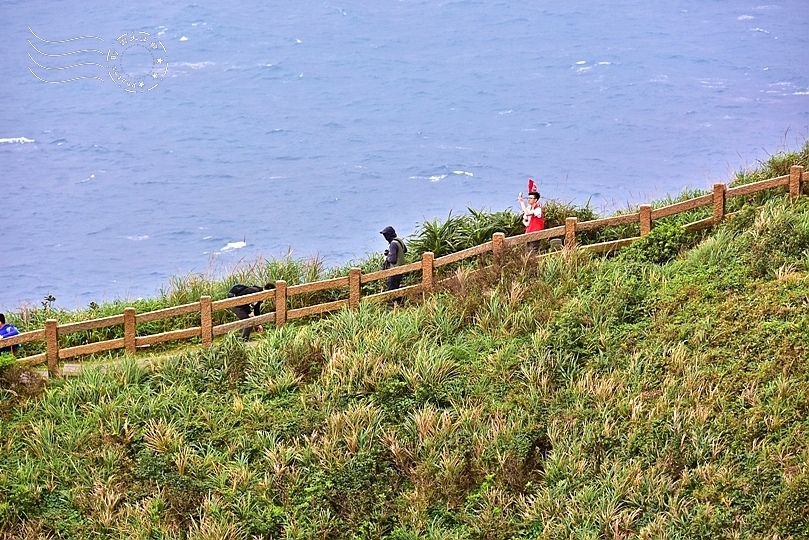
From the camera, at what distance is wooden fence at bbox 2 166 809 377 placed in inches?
612

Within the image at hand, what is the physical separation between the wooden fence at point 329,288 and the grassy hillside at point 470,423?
465mm

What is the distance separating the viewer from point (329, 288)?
55.9 feet

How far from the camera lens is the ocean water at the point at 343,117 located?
37.1 meters

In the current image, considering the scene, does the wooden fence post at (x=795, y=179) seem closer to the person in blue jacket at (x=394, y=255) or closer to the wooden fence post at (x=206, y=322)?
the person in blue jacket at (x=394, y=255)

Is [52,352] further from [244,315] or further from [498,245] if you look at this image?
[498,245]

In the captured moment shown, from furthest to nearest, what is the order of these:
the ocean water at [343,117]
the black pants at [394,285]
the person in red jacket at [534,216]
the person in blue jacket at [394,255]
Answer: the ocean water at [343,117] → the person in red jacket at [534,216] → the person in blue jacket at [394,255] → the black pants at [394,285]

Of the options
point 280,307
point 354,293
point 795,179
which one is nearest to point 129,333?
point 280,307

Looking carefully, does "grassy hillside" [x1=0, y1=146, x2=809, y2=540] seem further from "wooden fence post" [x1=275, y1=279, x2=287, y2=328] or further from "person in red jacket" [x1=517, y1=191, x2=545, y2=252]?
"person in red jacket" [x1=517, y1=191, x2=545, y2=252]

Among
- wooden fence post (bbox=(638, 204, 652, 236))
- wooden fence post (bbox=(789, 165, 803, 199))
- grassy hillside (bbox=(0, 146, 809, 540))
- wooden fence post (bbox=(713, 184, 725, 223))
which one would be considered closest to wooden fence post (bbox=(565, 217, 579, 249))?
grassy hillside (bbox=(0, 146, 809, 540))

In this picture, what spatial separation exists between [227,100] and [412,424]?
3341cm

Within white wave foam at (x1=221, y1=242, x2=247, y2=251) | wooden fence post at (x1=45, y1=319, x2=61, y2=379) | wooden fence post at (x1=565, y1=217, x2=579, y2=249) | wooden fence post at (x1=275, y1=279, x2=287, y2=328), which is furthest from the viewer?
white wave foam at (x1=221, y1=242, x2=247, y2=251)

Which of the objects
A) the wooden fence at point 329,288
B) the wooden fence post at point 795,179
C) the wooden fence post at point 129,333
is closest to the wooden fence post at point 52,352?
the wooden fence at point 329,288

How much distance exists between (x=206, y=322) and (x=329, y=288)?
2.11m

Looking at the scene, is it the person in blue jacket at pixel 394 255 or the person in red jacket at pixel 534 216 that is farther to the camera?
the person in red jacket at pixel 534 216
